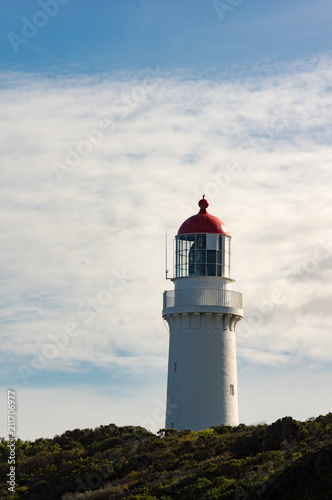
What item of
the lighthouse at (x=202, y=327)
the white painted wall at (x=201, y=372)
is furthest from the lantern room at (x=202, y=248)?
the white painted wall at (x=201, y=372)

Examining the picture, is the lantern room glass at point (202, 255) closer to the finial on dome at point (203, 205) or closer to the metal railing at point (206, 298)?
the metal railing at point (206, 298)

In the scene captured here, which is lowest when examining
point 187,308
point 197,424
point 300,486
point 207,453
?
point 300,486

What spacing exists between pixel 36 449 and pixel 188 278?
889cm

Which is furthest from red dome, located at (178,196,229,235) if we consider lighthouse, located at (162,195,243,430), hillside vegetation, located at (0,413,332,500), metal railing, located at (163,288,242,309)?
hillside vegetation, located at (0,413,332,500)

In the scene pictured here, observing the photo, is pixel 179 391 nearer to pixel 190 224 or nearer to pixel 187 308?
pixel 187 308

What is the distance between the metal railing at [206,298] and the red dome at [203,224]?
2.39 metres

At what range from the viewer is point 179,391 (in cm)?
3681

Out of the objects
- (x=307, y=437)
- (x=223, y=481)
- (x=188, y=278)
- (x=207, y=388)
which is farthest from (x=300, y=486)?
(x=188, y=278)

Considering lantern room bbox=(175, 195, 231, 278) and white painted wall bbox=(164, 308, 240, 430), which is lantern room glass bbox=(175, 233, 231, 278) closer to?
lantern room bbox=(175, 195, 231, 278)

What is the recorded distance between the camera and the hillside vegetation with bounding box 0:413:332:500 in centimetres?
2483

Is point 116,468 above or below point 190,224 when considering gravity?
below

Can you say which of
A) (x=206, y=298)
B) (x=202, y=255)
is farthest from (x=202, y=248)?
(x=206, y=298)

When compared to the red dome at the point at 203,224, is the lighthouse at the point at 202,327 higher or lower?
lower

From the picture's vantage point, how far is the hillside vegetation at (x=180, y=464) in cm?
2483
